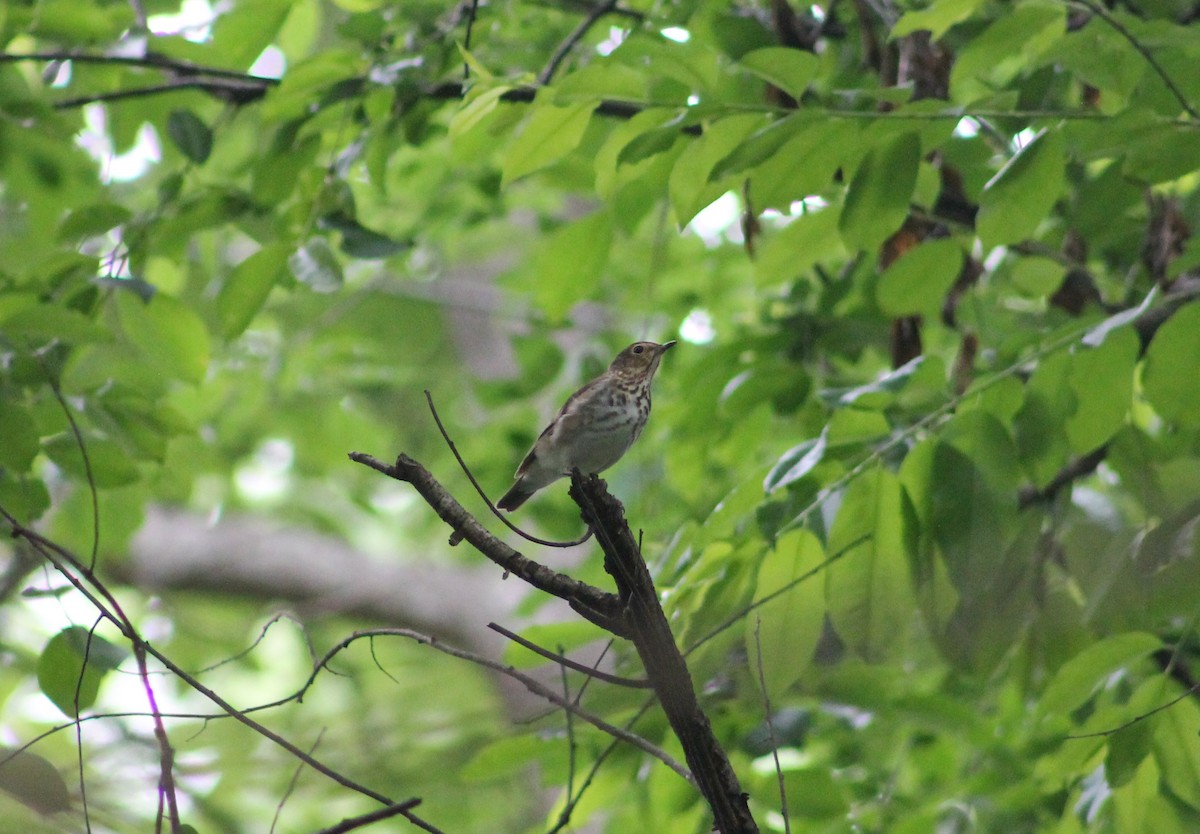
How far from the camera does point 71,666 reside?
245 cm

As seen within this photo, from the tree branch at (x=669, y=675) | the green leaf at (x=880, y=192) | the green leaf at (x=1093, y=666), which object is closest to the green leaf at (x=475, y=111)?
the green leaf at (x=880, y=192)

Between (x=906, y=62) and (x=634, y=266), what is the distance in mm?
2173

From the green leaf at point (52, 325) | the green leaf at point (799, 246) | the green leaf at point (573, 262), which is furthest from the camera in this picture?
the green leaf at point (573, 262)

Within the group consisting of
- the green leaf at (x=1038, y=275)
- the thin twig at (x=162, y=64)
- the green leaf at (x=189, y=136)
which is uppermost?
the thin twig at (x=162, y=64)

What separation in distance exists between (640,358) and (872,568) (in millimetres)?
1121

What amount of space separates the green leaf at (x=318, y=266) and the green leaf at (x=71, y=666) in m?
1.05

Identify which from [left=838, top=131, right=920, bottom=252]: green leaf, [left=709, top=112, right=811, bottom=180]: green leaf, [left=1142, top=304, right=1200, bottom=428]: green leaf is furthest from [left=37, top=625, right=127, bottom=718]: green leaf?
[left=1142, top=304, right=1200, bottom=428]: green leaf

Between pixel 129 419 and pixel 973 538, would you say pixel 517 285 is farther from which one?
pixel 973 538

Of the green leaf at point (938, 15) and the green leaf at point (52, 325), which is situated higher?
the green leaf at point (52, 325)

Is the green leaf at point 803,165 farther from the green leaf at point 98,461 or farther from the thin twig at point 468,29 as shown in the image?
the green leaf at point 98,461

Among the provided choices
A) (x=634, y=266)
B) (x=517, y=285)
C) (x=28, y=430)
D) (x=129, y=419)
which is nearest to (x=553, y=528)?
(x=517, y=285)

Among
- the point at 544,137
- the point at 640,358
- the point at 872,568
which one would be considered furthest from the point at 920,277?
the point at 544,137

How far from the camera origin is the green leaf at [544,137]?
2.57 metres

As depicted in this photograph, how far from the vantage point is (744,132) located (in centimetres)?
255
